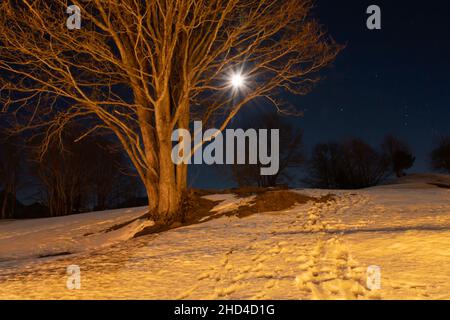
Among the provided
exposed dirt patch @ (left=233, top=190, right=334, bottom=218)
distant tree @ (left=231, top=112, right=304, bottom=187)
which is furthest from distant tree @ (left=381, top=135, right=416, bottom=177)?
exposed dirt patch @ (left=233, top=190, right=334, bottom=218)

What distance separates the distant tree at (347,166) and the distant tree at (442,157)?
7824mm

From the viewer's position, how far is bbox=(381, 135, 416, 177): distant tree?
40.1 metres

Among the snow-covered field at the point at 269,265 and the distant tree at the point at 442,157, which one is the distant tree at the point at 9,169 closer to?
the snow-covered field at the point at 269,265

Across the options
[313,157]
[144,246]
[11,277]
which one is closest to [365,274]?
[144,246]

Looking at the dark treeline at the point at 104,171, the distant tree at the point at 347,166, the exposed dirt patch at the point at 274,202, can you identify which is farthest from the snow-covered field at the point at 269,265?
the distant tree at the point at 347,166

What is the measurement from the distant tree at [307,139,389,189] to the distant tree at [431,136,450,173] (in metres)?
7.82

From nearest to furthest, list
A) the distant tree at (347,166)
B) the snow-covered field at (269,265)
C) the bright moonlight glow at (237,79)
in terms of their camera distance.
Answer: the snow-covered field at (269,265)
the bright moonlight glow at (237,79)
the distant tree at (347,166)

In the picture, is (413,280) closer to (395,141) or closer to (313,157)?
(313,157)

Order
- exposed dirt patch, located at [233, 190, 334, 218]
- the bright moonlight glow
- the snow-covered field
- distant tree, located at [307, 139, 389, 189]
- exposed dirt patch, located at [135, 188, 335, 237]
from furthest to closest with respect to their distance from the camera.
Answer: distant tree, located at [307, 139, 389, 189], exposed dirt patch, located at [233, 190, 334, 218], the bright moonlight glow, exposed dirt patch, located at [135, 188, 335, 237], the snow-covered field

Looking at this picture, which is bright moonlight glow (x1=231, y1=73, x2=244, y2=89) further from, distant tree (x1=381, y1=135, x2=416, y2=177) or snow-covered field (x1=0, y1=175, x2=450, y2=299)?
distant tree (x1=381, y1=135, x2=416, y2=177)

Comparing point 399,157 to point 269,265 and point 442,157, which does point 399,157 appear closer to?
point 442,157

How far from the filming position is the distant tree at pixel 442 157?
139ft
